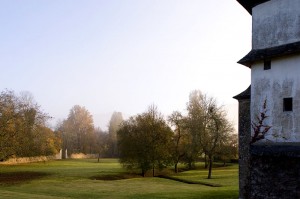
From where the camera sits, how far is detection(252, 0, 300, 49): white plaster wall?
13.2m

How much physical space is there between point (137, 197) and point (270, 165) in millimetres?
16589

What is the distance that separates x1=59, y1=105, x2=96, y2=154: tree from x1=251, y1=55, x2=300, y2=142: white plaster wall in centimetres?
9779

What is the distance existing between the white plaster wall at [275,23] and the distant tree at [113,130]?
313 feet

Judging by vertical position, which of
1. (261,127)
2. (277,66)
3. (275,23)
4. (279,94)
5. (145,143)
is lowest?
(145,143)

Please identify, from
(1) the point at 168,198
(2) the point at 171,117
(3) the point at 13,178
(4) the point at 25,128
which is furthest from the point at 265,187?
(2) the point at 171,117

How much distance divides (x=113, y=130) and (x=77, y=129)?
A: 16.7 m

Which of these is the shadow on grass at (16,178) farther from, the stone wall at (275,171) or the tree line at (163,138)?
the stone wall at (275,171)

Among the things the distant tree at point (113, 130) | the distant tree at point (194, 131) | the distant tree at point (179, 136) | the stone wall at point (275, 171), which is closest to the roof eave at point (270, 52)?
the stone wall at point (275, 171)

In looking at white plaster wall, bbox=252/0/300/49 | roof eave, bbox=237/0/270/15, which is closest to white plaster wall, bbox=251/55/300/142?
white plaster wall, bbox=252/0/300/49

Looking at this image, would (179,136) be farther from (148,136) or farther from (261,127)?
(261,127)

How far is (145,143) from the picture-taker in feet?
168

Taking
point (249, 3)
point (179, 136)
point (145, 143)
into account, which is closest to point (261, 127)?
point (249, 3)

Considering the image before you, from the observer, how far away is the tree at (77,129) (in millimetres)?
109438

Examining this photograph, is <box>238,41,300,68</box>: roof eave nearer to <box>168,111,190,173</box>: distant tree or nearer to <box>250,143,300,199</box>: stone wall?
<box>250,143,300,199</box>: stone wall
